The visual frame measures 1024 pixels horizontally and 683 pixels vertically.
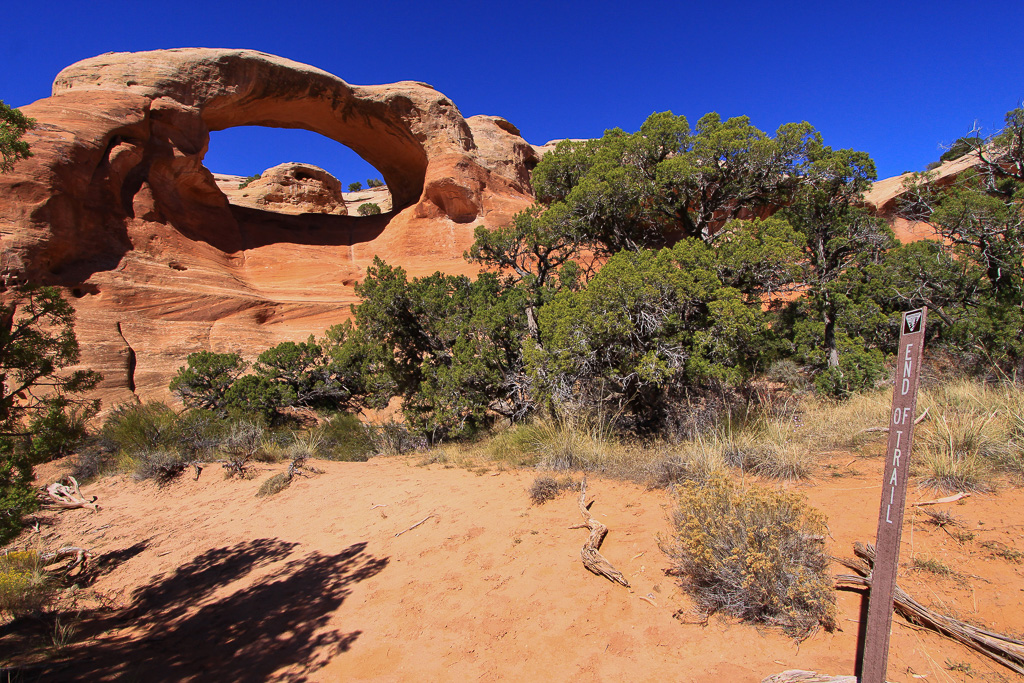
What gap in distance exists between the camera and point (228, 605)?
449cm

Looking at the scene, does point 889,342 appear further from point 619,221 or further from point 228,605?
point 228,605

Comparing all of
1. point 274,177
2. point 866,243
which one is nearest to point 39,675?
point 866,243

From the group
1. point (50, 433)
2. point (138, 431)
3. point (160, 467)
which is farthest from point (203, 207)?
point (50, 433)

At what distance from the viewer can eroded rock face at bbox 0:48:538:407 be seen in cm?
1256

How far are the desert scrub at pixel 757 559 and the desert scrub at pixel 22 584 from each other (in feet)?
19.8

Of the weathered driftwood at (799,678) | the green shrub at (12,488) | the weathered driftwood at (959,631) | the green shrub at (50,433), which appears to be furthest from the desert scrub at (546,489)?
the green shrub at (12,488)

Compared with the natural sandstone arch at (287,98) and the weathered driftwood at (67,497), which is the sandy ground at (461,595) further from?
the natural sandstone arch at (287,98)

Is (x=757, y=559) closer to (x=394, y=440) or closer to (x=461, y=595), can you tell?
(x=461, y=595)

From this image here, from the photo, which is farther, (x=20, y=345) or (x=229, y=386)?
(x=229, y=386)

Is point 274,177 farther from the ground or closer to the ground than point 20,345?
farther from the ground

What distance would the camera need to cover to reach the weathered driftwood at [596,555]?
3.72 m

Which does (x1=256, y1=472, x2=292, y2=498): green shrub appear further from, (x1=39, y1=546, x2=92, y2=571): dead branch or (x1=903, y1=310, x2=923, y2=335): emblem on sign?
(x1=903, y1=310, x2=923, y2=335): emblem on sign

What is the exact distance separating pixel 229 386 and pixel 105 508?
4.56 metres

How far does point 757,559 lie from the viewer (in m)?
3.10
